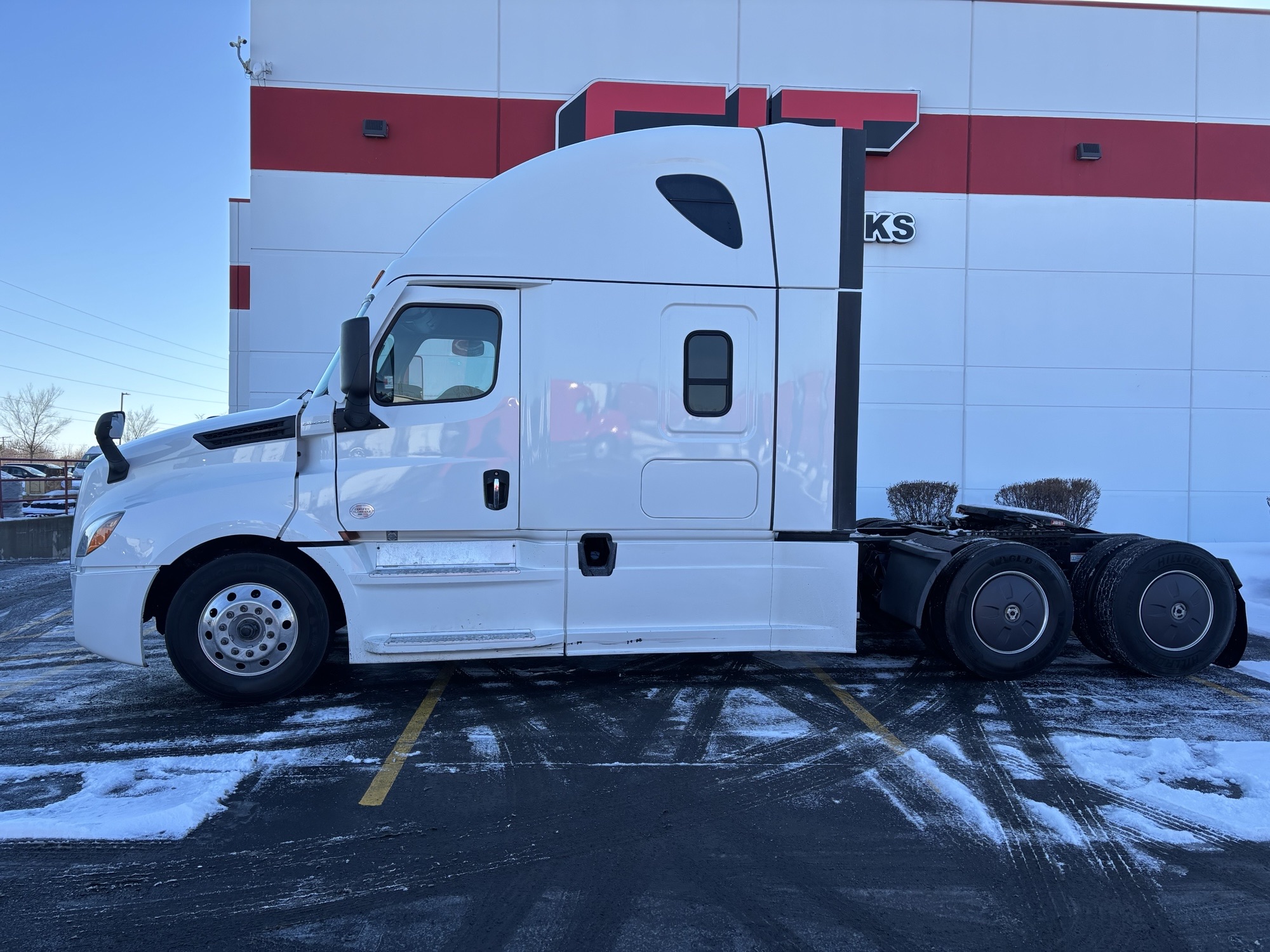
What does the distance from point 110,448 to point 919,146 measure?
12266 mm

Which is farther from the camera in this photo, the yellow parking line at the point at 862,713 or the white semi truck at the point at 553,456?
the white semi truck at the point at 553,456

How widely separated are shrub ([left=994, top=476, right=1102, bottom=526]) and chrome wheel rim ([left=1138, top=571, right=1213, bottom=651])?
21.2ft

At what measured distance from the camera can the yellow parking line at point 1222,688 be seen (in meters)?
5.77

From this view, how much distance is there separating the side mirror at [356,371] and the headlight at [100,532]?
5.04 feet

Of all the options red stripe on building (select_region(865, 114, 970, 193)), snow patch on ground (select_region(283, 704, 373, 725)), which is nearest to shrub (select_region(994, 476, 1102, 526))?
red stripe on building (select_region(865, 114, 970, 193))

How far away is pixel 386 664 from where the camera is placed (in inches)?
260

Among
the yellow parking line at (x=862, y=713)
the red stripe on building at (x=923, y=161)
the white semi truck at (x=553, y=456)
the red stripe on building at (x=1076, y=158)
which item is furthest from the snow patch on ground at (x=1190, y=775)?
the red stripe on building at (x=1076, y=158)

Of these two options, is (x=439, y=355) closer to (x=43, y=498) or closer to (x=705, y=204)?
(x=705, y=204)

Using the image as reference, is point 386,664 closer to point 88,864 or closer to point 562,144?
point 88,864

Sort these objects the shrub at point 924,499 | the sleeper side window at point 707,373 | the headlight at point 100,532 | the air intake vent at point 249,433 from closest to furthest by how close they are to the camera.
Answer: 1. the headlight at point 100,532
2. the air intake vent at point 249,433
3. the sleeper side window at point 707,373
4. the shrub at point 924,499

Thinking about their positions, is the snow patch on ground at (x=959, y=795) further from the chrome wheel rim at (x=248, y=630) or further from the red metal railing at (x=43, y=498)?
the red metal railing at (x=43, y=498)

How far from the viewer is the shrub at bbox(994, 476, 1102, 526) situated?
12531mm

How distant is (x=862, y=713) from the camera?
5363 millimetres

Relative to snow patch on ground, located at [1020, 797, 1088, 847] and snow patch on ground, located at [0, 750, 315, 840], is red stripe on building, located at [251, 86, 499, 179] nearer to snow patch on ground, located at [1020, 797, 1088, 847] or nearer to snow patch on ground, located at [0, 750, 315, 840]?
snow patch on ground, located at [0, 750, 315, 840]
